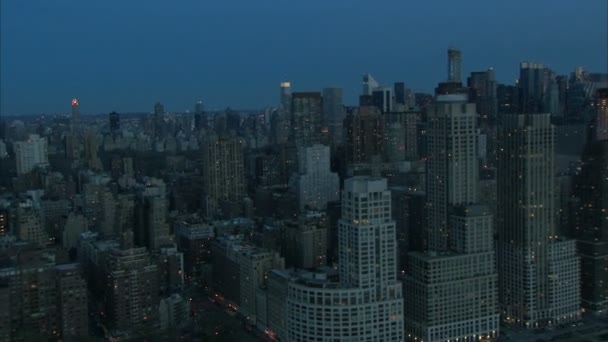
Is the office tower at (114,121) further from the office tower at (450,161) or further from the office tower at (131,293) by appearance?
the office tower at (450,161)

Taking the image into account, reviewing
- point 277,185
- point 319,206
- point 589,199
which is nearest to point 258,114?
point 277,185

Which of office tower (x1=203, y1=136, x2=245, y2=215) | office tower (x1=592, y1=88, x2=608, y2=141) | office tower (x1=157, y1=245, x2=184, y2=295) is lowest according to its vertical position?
office tower (x1=157, y1=245, x2=184, y2=295)

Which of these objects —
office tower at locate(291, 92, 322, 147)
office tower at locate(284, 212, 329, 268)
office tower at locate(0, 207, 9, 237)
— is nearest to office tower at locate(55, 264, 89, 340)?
office tower at locate(284, 212, 329, 268)

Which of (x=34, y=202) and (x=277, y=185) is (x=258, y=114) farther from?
(x=34, y=202)

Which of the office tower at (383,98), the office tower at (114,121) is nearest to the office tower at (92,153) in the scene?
the office tower at (114,121)

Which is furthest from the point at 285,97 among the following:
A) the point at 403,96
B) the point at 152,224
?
the point at 152,224

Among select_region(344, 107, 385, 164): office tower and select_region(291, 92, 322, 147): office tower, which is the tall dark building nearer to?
select_region(291, 92, 322, 147): office tower
